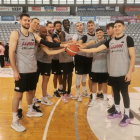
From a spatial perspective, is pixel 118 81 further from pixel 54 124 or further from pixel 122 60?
pixel 54 124

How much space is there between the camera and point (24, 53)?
7.53 feet

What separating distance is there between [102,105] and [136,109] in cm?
72

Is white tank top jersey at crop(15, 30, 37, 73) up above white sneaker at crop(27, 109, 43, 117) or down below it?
above

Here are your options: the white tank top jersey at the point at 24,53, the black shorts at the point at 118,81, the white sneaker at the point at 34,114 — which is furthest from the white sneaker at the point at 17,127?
the black shorts at the point at 118,81

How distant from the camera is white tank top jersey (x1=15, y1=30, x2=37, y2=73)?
7.38 ft

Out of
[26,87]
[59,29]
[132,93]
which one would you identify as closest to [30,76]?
[26,87]

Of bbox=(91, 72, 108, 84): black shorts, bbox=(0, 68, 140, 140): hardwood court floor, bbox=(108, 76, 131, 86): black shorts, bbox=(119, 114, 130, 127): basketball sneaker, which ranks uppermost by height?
bbox=(108, 76, 131, 86): black shorts

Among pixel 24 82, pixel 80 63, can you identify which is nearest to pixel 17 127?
pixel 24 82

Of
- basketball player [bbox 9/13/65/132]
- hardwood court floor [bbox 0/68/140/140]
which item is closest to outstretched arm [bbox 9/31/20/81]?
basketball player [bbox 9/13/65/132]

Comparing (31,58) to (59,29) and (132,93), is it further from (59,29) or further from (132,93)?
(132,93)

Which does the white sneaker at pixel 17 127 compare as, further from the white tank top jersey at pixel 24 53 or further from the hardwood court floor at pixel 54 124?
the white tank top jersey at pixel 24 53

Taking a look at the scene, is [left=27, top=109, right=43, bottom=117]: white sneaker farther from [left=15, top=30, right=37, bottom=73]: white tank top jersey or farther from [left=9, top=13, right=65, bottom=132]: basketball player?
[left=15, top=30, right=37, bottom=73]: white tank top jersey

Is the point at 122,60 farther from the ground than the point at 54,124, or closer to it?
farther from the ground

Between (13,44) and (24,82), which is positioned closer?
(13,44)
